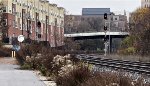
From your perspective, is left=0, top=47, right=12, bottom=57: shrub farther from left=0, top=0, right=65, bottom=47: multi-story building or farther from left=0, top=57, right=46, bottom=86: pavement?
left=0, top=57, right=46, bottom=86: pavement

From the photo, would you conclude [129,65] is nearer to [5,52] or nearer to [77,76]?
[77,76]

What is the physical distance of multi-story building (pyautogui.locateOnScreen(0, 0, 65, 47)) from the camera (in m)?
91.6

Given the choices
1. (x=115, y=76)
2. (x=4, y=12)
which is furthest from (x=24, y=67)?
(x=4, y=12)

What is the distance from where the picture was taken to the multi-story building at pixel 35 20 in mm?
91613

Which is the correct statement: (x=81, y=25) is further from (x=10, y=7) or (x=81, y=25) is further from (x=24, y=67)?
(x=24, y=67)

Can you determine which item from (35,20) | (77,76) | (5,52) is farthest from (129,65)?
(35,20)

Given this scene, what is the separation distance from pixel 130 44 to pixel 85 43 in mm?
57479

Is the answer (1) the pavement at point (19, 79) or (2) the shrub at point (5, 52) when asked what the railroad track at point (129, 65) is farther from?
(2) the shrub at point (5, 52)

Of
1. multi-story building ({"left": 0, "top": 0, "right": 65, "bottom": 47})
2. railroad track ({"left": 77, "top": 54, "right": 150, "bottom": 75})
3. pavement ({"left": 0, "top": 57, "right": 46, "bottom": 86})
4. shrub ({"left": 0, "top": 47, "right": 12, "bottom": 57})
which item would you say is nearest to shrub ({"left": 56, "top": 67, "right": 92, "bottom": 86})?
pavement ({"left": 0, "top": 57, "right": 46, "bottom": 86})

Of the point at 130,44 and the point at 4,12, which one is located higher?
the point at 4,12

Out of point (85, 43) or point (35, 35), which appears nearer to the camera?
point (35, 35)

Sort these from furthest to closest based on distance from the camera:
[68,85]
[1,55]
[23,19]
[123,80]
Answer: [23,19] → [1,55] → [68,85] → [123,80]

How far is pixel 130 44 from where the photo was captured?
92.6 metres

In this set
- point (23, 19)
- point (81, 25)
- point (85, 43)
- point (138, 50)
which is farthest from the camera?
point (81, 25)
